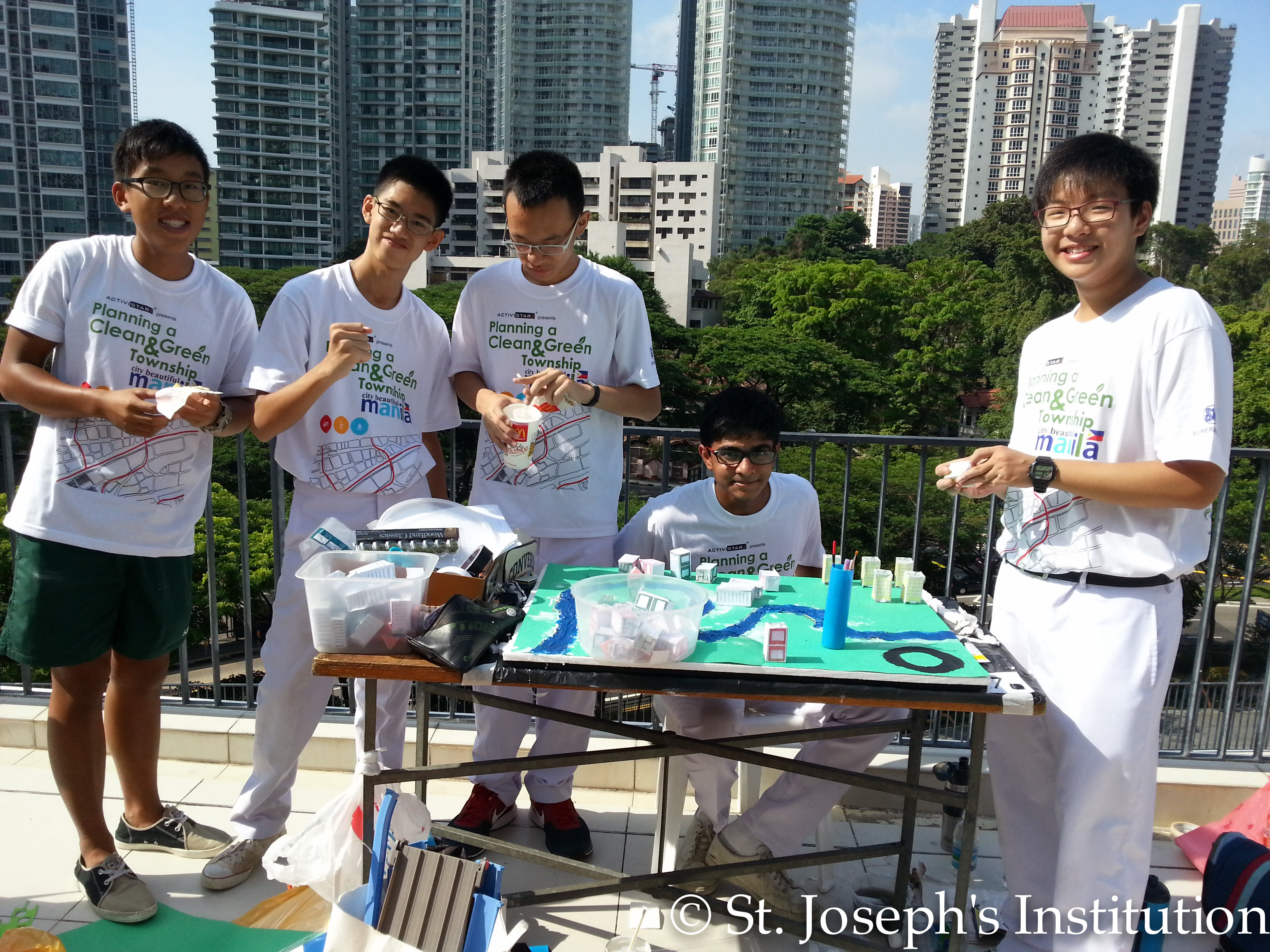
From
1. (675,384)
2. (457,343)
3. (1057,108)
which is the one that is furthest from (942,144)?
(457,343)

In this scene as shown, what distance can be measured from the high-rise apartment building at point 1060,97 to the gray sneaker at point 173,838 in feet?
315

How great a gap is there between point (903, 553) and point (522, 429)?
25.9 m

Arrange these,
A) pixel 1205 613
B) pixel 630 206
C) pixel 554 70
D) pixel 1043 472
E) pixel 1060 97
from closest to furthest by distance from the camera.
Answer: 1. pixel 1043 472
2. pixel 1205 613
3. pixel 630 206
4. pixel 1060 97
5. pixel 554 70

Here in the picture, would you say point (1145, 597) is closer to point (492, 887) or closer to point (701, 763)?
point (701, 763)

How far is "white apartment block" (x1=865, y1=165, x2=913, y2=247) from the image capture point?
125375 millimetres

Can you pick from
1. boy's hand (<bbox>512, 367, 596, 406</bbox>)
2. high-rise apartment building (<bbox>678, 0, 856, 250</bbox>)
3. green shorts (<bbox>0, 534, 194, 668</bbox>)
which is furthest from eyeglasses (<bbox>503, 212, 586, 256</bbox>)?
high-rise apartment building (<bbox>678, 0, 856, 250</bbox>)

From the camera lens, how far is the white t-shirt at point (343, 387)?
2.47 meters

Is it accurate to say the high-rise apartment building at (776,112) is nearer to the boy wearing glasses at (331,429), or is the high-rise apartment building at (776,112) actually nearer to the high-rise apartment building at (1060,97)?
the high-rise apartment building at (1060,97)

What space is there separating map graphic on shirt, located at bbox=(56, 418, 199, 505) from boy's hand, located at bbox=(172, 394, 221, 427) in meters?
0.13

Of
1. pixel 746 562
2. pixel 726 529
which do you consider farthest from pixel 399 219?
pixel 746 562

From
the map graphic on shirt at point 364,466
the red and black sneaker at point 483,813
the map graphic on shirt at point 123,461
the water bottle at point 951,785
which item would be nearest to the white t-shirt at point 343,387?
the map graphic on shirt at point 364,466

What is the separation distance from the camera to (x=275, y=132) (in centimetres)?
7962

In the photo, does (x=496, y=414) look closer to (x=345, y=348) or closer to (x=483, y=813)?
(x=345, y=348)

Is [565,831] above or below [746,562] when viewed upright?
below
